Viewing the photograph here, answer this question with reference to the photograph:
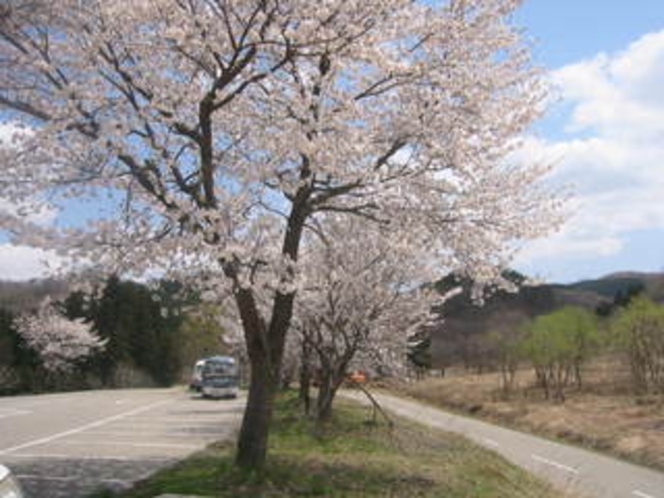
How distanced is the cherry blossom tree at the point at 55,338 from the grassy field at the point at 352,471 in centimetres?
3926

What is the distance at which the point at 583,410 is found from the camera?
122 feet

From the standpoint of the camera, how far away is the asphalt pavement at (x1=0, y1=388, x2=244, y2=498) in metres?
12.5

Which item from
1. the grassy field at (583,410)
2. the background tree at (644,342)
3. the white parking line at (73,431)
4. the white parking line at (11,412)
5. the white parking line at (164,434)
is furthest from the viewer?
the background tree at (644,342)

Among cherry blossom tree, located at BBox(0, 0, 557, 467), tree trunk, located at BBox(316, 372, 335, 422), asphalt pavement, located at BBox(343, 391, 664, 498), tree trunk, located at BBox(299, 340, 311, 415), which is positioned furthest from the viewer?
tree trunk, located at BBox(299, 340, 311, 415)

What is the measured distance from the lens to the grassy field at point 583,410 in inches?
1059

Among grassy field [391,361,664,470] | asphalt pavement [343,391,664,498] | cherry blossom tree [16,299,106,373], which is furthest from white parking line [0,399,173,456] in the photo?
cherry blossom tree [16,299,106,373]

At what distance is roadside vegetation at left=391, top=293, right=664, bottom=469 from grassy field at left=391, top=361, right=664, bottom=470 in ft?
0.14

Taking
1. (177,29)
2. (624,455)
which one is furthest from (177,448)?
(624,455)

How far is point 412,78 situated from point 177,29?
10.4 ft

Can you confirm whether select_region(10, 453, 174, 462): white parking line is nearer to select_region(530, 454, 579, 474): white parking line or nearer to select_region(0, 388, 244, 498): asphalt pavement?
select_region(0, 388, 244, 498): asphalt pavement

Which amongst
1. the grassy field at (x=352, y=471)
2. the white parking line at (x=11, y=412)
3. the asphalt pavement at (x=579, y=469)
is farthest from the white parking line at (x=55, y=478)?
A: the white parking line at (x=11, y=412)

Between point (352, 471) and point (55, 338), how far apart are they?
4903cm

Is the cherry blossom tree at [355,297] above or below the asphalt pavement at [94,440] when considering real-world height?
above

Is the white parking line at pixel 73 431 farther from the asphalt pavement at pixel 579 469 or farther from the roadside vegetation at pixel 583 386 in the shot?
the asphalt pavement at pixel 579 469
